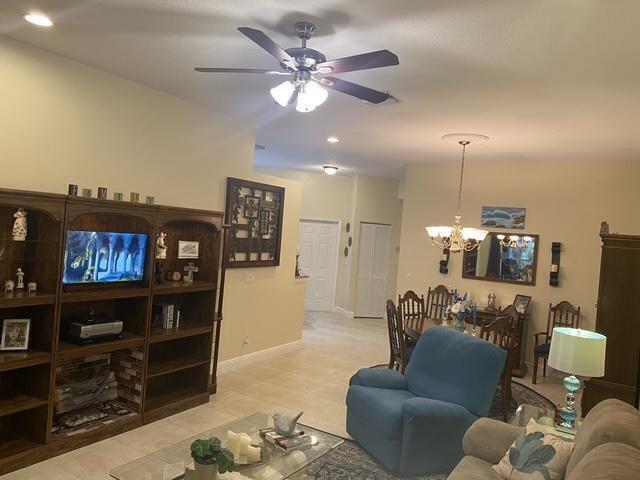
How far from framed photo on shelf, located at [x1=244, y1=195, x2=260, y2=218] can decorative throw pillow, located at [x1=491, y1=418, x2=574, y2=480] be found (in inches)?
146

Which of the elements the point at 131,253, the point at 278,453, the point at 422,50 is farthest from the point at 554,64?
the point at 131,253

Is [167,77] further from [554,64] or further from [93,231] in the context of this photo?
[554,64]

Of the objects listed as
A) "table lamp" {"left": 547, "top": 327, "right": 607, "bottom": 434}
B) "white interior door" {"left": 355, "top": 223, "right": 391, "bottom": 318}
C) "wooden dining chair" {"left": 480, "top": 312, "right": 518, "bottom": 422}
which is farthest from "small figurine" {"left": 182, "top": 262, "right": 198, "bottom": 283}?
"white interior door" {"left": 355, "top": 223, "right": 391, "bottom": 318}

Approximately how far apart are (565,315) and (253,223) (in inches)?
160

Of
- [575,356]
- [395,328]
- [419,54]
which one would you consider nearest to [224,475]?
[575,356]

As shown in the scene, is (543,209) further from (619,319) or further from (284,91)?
(284,91)

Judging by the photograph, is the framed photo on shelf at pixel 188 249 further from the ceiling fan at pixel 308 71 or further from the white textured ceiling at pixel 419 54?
the ceiling fan at pixel 308 71

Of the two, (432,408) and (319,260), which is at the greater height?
(319,260)

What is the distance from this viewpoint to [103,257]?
357 cm

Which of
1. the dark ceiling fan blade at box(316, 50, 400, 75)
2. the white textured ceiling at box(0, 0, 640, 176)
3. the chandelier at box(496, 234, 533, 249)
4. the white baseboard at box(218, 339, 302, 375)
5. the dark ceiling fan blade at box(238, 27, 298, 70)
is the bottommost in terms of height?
the white baseboard at box(218, 339, 302, 375)

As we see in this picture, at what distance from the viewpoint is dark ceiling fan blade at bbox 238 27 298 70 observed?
2.12 metres

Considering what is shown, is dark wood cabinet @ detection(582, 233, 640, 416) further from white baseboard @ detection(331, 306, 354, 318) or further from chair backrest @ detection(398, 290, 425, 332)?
white baseboard @ detection(331, 306, 354, 318)

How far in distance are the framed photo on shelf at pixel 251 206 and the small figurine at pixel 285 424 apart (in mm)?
2949

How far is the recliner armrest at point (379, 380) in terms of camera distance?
3.69m
